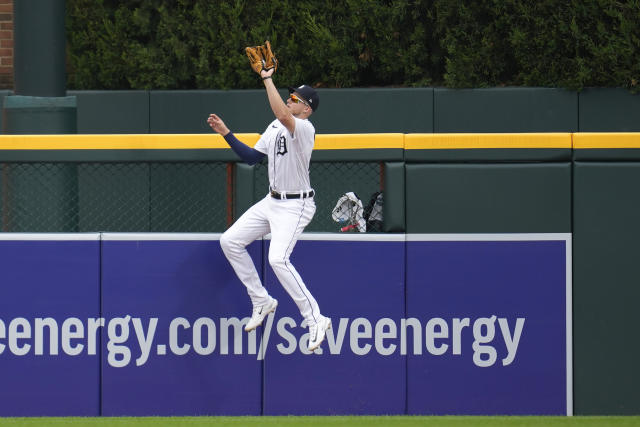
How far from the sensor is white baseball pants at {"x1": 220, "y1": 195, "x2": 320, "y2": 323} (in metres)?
5.47

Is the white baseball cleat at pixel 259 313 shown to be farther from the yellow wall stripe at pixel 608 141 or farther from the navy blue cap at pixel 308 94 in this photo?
the yellow wall stripe at pixel 608 141

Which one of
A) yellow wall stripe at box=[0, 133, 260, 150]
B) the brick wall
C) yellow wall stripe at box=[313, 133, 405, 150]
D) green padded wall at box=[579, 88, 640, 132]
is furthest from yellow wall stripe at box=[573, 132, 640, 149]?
the brick wall

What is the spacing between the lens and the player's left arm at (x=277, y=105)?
507 cm

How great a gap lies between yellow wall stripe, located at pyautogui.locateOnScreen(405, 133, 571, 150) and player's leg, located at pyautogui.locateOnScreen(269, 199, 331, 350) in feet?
2.80

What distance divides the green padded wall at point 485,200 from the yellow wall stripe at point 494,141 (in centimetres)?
11

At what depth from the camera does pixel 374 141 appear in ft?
18.9

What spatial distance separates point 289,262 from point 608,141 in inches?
78.5

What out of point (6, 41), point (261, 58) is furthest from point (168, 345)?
point (6, 41)

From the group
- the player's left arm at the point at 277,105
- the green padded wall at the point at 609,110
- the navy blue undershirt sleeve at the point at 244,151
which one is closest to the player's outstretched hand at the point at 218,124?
the navy blue undershirt sleeve at the point at 244,151

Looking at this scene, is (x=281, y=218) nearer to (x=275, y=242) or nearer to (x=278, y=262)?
(x=275, y=242)

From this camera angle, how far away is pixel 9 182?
6.11 m

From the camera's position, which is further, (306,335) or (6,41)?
(6,41)

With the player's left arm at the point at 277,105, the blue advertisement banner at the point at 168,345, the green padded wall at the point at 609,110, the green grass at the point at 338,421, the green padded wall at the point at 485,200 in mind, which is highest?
the green padded wall at the point at 609,110

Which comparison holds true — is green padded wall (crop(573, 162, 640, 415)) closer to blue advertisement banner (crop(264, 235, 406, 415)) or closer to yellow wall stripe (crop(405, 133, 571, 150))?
yellow wall stripe (crop(405, 133, 571, 150))
